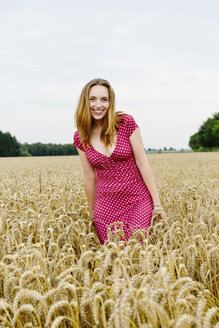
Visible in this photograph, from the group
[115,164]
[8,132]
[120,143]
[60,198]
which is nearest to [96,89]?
[120,143]

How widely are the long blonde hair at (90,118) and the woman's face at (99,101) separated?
0.04 m

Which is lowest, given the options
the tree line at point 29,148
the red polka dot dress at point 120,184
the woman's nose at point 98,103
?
the red polka dot dress at point 120,184

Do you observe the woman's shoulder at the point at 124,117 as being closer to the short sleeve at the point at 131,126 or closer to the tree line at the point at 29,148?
the short sleeve at the point at 131,126

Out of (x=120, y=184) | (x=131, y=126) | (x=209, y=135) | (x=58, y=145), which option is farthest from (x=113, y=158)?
(x=58, y=145)

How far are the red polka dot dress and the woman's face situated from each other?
0.24 meters

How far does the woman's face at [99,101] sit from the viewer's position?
10.7 feet

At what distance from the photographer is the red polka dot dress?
3.33 m

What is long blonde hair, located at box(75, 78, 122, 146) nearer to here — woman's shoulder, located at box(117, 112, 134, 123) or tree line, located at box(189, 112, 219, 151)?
woman's shoulder, located at box(117, 112, 134, 123)

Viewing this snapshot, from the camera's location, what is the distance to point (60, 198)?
4180mm

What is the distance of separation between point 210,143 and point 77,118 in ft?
249

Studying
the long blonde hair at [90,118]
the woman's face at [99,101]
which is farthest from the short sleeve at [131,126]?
the woman's face at [99,101]

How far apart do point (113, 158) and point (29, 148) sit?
8750 centimetres

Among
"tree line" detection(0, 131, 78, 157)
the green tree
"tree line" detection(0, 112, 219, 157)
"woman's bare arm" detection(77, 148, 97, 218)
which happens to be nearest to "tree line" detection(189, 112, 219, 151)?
"tree line" detection(0, 112, 219, 157)

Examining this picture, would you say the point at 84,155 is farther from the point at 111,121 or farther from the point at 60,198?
Answer: the point at 60,198
